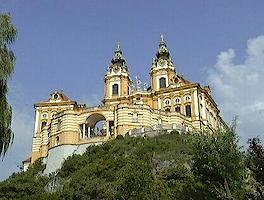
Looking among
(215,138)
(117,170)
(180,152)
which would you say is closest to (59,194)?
(117,170)

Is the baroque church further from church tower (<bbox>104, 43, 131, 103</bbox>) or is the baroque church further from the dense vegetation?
the dense vegetation

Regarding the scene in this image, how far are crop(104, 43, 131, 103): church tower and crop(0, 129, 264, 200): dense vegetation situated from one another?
18147 millimetres

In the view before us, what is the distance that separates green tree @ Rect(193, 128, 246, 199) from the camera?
93.0ft

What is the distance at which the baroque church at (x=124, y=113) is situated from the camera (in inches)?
2584

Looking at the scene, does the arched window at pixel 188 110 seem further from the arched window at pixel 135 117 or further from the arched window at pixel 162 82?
the arched window at pixel 135 117

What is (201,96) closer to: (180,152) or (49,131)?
(180,152)

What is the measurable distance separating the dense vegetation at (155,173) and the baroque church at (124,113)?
3.30 meters

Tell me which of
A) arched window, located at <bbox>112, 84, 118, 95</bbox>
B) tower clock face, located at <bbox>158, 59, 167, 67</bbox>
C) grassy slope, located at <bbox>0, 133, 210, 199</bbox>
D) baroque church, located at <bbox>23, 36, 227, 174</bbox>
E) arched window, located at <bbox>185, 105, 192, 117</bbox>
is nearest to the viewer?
grassy slope, located at <bbox>0, 133, 210, 199</bbox>

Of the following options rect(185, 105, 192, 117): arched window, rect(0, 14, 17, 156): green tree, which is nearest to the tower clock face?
rect(185, 105, 192, 117): arched window

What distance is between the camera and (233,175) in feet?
93.9

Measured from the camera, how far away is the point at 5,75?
734 inches

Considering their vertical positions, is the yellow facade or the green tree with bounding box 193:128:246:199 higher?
the yellow facade

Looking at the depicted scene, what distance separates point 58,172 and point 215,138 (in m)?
35.7

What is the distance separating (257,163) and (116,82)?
5995 cm
